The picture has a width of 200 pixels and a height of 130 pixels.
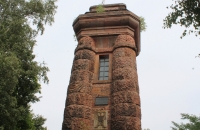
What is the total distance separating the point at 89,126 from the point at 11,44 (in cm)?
496

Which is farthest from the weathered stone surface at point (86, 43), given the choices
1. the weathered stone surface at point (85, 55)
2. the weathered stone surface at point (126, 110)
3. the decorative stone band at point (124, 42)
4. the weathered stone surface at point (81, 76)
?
the weathered stone surface at point (126, 110)

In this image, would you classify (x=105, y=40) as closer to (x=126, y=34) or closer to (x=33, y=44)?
(x=126, y=34)

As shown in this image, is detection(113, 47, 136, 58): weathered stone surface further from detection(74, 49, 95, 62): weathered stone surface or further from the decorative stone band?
detection(74, 49, 95, 62): weathered stone surface

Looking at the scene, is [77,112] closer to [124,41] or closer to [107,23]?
[124,41]

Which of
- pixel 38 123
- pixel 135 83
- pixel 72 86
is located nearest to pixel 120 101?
pixel 135 83

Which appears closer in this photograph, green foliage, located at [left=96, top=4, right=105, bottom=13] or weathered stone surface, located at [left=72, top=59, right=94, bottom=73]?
weathered stone surface, located at [left=72, top=59, right=94, bottom=73]

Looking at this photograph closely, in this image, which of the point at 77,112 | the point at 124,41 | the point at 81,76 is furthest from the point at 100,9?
the point at 77,112

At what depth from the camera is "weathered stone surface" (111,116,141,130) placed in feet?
21.3

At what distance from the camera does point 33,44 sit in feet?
35.6

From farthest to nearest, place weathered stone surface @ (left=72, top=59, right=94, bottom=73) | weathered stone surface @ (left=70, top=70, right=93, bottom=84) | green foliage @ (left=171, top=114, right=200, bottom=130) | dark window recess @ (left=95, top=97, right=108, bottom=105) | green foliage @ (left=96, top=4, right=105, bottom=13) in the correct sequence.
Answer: green foliage @ (left=171, top=114, right=200, bottom=130)
green foliage @ (left=96, top=4, right=105, bottom=13)
weathered stone surface @ (left=72, top=59, right=94, bottom=73)
weathered stone surface @ (left=70, top=70, right=93, bottom=84)
dark window recess @ (left=95, top=97, right=108, bottom=105)

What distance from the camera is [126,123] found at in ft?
21.3

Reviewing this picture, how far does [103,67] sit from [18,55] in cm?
396

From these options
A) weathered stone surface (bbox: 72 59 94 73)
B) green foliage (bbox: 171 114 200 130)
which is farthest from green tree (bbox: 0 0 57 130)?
green foliage (bbox: 171 114 200 130)

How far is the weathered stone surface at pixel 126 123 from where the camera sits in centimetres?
648
